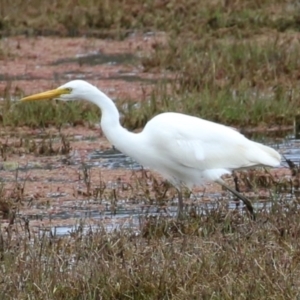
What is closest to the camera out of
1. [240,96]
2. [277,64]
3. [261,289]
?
[261,289]

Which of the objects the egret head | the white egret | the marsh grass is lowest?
the marsh grass

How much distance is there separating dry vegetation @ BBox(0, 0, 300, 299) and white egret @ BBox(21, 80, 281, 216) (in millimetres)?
374

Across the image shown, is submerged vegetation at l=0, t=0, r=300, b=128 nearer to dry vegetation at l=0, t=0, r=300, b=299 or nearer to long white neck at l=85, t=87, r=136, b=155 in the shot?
dry vegetation at l=0, t=0, r=300, b=299

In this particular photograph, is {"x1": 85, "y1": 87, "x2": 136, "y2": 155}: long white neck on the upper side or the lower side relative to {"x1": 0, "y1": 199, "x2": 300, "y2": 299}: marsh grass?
upper

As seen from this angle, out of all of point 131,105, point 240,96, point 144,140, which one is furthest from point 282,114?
point 144,140

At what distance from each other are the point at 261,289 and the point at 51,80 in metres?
8.36

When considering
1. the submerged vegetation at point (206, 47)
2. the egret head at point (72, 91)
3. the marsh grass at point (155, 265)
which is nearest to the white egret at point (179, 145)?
the egret head at point (72, 91)

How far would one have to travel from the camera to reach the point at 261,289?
5285 millimetres

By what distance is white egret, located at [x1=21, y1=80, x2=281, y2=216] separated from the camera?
24.9 ft

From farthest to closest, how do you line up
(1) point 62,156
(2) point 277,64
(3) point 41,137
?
(2) point 277,64
(3) point 41,137
(1) point 62,156

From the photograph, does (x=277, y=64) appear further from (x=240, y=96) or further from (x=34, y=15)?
(x=34, y=15)

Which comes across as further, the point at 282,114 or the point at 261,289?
the point at 282,114

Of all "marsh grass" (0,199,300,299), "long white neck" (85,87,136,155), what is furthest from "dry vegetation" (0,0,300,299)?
"long white neck" (85,87,136,155)

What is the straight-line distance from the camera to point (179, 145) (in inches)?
299
